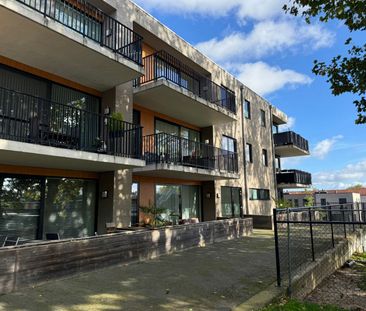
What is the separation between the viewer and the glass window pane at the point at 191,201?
15.9 m

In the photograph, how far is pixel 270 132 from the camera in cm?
2644

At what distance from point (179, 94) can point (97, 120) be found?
350 centimetres

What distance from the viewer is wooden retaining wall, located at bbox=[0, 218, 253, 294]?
19.0ft

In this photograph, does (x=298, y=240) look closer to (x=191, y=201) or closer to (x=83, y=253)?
(x=83, y=253)

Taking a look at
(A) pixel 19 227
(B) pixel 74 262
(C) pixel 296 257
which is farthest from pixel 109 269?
(C) pixel 296 257

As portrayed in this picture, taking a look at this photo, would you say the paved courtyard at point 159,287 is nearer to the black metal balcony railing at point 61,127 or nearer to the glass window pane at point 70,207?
the glass window pane at point 70,207

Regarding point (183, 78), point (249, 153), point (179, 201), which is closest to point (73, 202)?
point (179, 201)

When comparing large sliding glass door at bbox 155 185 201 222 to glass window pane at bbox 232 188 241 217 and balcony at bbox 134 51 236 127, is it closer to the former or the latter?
glass window pane at bbox 232 188 241 217

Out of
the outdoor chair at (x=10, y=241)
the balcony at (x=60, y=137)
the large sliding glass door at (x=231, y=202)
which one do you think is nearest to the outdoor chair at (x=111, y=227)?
the balcony at (x=60, y=137)

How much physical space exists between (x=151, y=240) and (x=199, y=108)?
24.2 ft

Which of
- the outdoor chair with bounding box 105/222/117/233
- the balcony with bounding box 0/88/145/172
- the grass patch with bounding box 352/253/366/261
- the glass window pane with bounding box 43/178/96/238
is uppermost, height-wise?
the balcony with bounding box 0/88/145/172

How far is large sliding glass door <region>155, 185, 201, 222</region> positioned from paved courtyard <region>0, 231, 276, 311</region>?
5.27 metres

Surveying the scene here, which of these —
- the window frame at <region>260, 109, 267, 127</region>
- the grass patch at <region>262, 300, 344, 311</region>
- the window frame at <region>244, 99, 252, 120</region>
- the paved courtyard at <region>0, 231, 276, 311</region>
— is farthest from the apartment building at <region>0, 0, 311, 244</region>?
the window frame at <region>260, 109, 267, 127</region>

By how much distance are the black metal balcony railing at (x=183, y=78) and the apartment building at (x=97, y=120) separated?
0.20 feet
